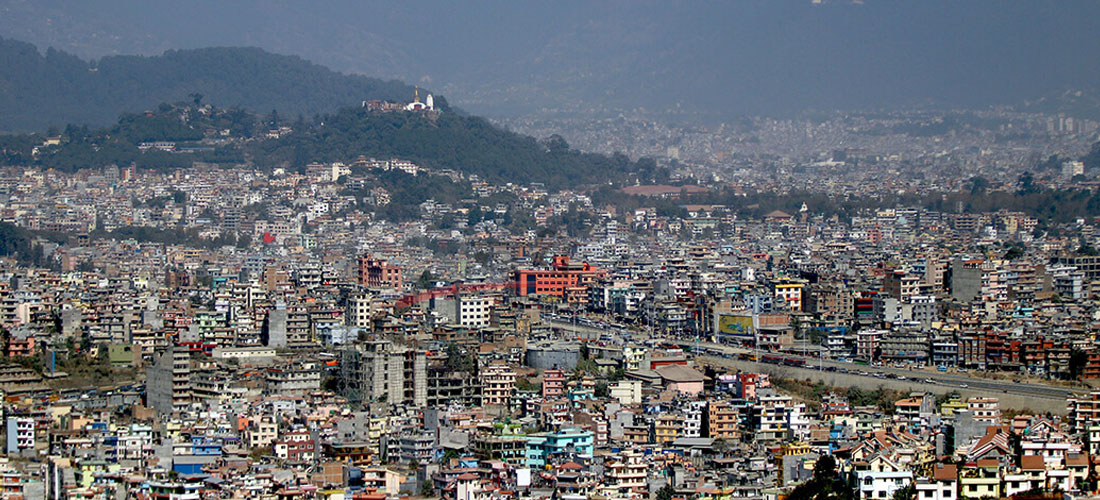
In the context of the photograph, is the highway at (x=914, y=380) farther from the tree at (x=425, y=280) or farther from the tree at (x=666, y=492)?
the tree at (x=425, y=280)

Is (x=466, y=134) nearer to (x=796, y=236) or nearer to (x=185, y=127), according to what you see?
(x=185, y=127)

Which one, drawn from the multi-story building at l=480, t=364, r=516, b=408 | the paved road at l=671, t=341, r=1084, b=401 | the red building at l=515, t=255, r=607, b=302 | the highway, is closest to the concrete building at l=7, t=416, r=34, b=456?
the multi-story building at l=480, t=364, r=516, b=408

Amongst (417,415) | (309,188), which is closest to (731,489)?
(417,415)

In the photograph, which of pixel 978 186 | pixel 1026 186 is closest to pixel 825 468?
pixel 1026 186

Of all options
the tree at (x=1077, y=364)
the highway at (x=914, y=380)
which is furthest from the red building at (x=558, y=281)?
the tree at (x=1077, y=364)

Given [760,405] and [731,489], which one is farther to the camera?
[760,405]

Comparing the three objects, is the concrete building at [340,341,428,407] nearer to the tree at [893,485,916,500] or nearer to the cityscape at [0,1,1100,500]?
the cityscape at [0,1,1100,500]
